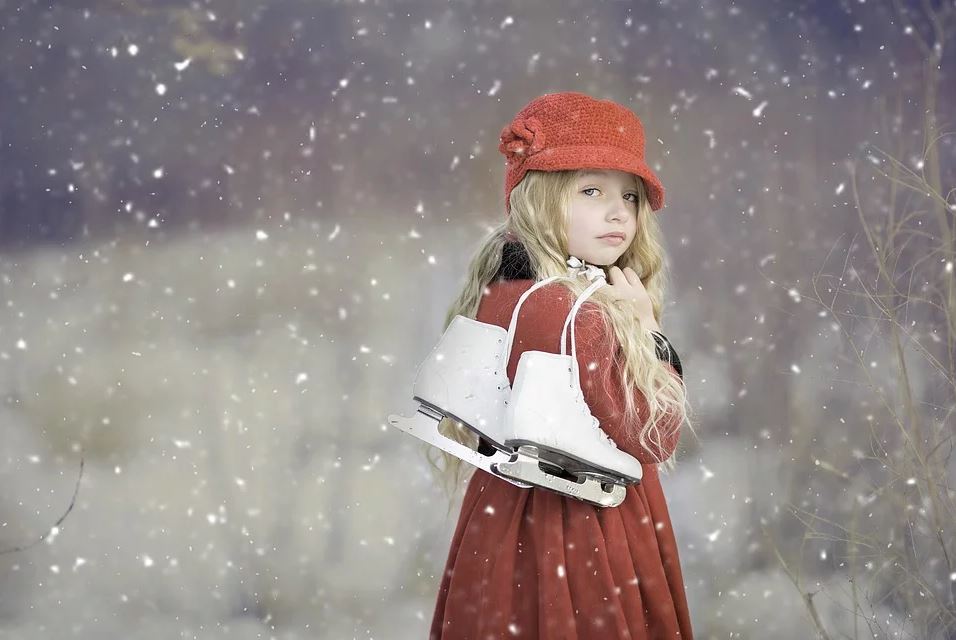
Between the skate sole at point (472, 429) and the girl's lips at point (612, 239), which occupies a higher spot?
the girl's lips at point (612, 239)

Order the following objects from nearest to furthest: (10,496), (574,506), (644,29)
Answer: (574,506) < (10,496) < (644,29)

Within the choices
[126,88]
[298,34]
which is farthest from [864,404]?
[126,88]

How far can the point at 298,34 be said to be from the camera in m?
2.39

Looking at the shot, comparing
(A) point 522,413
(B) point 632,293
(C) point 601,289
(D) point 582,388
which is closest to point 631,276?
Result: (B) point 632,293

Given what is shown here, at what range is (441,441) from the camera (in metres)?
1.50

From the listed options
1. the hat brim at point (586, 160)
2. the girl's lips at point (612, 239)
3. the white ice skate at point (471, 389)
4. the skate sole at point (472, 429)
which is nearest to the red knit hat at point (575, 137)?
the hat brim at point (586, 160)

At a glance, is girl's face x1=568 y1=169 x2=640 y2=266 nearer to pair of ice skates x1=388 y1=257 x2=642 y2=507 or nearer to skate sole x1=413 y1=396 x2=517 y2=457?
pair of ice skates x1=388 y1=257 x2=642 y2=507

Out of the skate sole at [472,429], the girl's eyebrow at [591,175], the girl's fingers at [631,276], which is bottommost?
the skate sole at [472,429]

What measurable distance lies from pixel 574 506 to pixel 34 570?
57.9 inches

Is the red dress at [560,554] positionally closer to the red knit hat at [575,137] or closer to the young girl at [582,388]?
the young girl at [582,388]

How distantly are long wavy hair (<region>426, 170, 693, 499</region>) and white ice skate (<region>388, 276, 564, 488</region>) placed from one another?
10 centimetres

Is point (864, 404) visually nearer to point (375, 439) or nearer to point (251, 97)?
point (375, 439)

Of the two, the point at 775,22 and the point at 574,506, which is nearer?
the point at 574,506

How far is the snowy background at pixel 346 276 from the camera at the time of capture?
230cm
